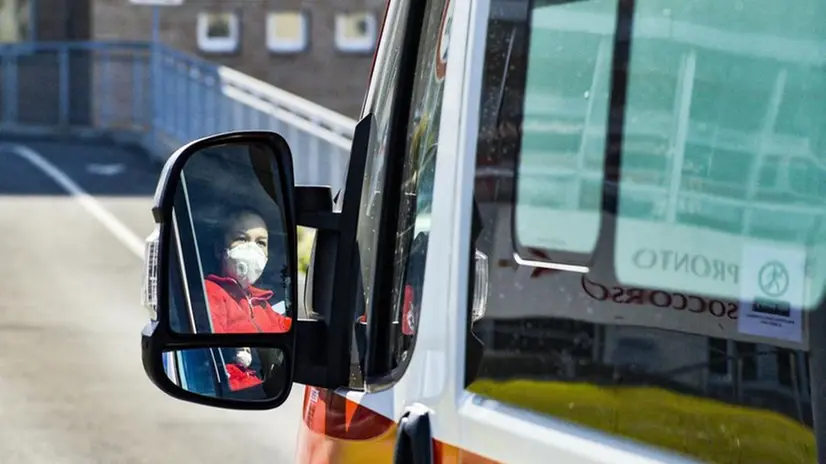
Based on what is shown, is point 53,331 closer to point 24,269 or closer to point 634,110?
point 24,269

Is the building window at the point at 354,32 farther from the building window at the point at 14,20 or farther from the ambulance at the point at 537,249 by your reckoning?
the ambulance at the point at 537,249

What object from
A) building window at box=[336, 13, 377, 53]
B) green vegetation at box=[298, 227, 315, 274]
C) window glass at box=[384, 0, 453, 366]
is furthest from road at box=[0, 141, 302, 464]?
building window at box=[336, 13, 377, 53]

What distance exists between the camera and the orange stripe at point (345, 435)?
246 centimetres

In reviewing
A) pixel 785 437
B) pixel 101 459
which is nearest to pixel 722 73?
pixel 785 437

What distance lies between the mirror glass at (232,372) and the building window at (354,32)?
33.7 metres

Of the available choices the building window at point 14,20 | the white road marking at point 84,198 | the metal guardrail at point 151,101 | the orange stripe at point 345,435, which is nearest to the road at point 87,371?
the white road marking at point 84,198

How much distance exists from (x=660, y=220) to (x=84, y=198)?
19.5m

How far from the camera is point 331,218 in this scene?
261 centimetres

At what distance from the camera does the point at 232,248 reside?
100 inches

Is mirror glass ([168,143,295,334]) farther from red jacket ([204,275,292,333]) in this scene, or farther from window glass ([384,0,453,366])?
window glass ([384,0,453,366])

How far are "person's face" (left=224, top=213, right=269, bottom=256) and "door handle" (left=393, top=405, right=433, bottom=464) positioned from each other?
0.34 m

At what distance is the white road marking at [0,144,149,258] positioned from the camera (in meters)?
17.2

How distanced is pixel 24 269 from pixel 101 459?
736cm

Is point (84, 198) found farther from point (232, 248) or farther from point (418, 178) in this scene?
point (418, 178)
